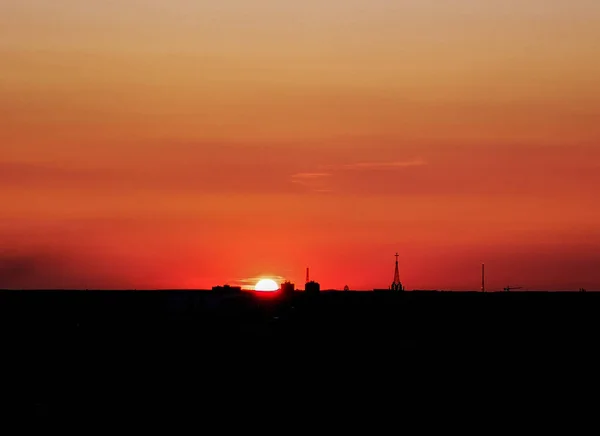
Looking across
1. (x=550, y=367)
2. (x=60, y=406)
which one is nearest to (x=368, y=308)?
(x=550, y=367)

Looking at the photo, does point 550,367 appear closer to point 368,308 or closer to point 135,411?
point 135,411

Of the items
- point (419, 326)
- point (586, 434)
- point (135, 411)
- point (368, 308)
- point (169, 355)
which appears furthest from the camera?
point (368, 308)

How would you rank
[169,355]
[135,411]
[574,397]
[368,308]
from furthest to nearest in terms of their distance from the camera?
[368,308] < [169,355] < [574,397] < [135,411]

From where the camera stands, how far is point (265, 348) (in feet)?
433

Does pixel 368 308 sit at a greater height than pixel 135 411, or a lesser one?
greater

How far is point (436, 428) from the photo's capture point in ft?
283

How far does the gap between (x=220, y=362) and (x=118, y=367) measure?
9.29m

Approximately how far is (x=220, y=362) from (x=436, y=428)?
125ft

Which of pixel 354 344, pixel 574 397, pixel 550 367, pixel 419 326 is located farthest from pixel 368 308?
pixel 574 397

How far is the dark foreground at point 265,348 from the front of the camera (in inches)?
4195

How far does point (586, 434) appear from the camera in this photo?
85.6 m

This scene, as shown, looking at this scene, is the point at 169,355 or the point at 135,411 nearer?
the point at 135,411

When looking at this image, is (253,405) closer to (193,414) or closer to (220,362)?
(193,414)

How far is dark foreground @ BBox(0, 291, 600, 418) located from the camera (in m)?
107
